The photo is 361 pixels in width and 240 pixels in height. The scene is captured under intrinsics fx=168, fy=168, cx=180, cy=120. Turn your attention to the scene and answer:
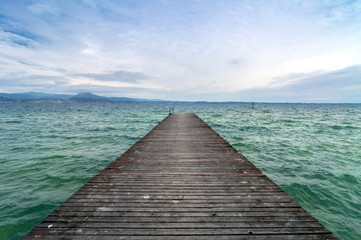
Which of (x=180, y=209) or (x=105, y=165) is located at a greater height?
(x=180, y=209)

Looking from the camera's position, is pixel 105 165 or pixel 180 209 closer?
pixel 180 209

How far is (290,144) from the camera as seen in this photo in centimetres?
1314

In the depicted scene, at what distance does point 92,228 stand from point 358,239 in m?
6.39

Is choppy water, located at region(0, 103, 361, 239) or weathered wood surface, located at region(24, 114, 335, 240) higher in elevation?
weathered wood surface, located at region(24, 114, 335, 240)

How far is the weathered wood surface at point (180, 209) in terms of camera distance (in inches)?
102

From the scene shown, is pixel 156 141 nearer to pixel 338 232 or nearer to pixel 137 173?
pixel 137 173

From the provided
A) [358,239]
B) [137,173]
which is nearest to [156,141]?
[137,173]

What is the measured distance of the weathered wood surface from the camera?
2593 millimetres

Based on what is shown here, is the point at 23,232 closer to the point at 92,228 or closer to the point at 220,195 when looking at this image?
the point at 92,228

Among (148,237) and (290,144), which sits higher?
(148,237)

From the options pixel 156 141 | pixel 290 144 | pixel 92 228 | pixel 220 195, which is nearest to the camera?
pixel 92 228

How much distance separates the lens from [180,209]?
3.13 metres

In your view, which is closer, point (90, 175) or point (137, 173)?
point (137, 173)

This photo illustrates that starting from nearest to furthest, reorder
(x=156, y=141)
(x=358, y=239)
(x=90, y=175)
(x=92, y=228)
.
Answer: (x=92, y=228) < (x=358, y=239) < (x=90, y=175) < (x=156, y=141)
